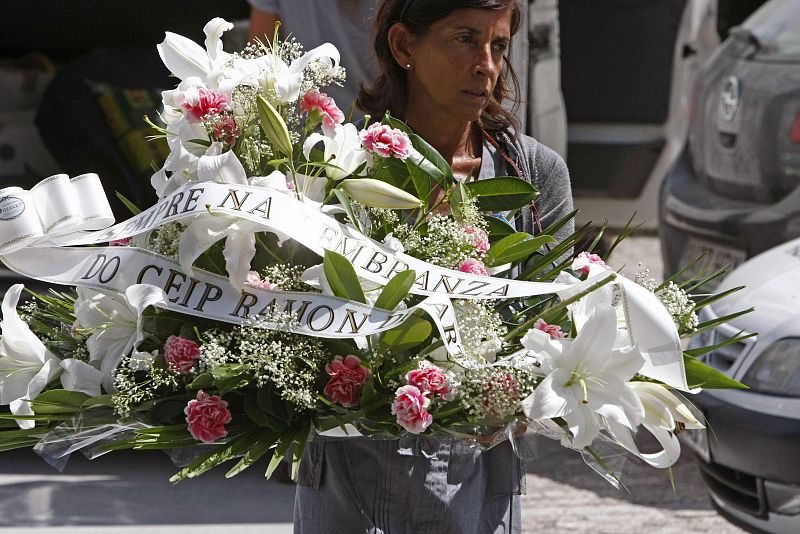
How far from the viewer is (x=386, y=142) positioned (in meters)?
2.04

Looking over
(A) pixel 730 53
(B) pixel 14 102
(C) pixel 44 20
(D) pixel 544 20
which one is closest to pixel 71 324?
(D) pixel 544 20

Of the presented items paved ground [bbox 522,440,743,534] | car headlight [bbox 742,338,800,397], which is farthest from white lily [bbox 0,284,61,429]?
paved ground [bbox 522,440,743,534]

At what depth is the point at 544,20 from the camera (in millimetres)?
5602

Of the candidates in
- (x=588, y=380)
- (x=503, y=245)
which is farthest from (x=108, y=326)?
(x=588, y=380)

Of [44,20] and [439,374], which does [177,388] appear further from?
[44,20]

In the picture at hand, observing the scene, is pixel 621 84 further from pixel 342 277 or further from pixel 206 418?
pixel 206 418

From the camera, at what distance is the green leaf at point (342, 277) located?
192 centimetres

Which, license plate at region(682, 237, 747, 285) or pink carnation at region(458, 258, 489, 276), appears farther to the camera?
license plate at region(682, 237, 747, 285)

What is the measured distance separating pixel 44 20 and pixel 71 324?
552 centimetres

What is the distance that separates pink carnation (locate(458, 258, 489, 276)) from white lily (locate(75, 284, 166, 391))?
19.3 inches

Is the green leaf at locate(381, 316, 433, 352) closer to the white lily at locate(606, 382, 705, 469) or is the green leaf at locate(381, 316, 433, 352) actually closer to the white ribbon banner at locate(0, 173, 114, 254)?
the white lily at locate(606, 382, 705, 469)

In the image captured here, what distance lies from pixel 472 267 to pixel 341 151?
274mm

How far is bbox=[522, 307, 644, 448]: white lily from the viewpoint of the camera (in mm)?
1846

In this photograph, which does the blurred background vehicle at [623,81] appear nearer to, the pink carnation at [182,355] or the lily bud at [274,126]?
the lily bud at [274,126]
